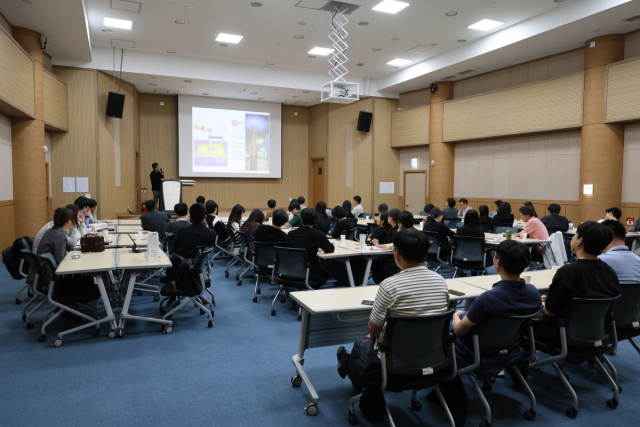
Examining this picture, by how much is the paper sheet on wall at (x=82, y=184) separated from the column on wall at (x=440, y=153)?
9444 mm

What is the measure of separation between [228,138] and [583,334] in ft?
42.3

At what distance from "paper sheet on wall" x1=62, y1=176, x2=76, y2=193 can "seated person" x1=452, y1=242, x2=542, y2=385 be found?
1053 centimetres

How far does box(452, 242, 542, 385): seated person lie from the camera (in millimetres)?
2480

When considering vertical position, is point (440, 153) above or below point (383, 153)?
below

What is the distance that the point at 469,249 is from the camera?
19.6 ft

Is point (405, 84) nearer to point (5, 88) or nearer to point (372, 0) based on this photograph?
point (372, 0)

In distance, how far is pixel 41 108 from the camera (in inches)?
348

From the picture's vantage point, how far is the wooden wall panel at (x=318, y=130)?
15.0 meters

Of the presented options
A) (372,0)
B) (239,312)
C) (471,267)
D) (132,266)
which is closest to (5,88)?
(132,266)

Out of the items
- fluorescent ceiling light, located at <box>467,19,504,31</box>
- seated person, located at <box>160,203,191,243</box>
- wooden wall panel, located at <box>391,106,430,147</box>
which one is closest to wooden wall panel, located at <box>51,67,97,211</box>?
seated person, located at <box>160,203,191,243</box>

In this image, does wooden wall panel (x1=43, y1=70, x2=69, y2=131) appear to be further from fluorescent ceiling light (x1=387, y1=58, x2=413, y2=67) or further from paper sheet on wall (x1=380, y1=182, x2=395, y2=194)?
paper sheet on wall (x1=380, y1=182, x2=395, y2=194)

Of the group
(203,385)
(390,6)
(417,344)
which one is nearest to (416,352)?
(417,344)

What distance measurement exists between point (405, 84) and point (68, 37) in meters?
8.81

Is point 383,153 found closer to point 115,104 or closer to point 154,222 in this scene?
point 115,104
